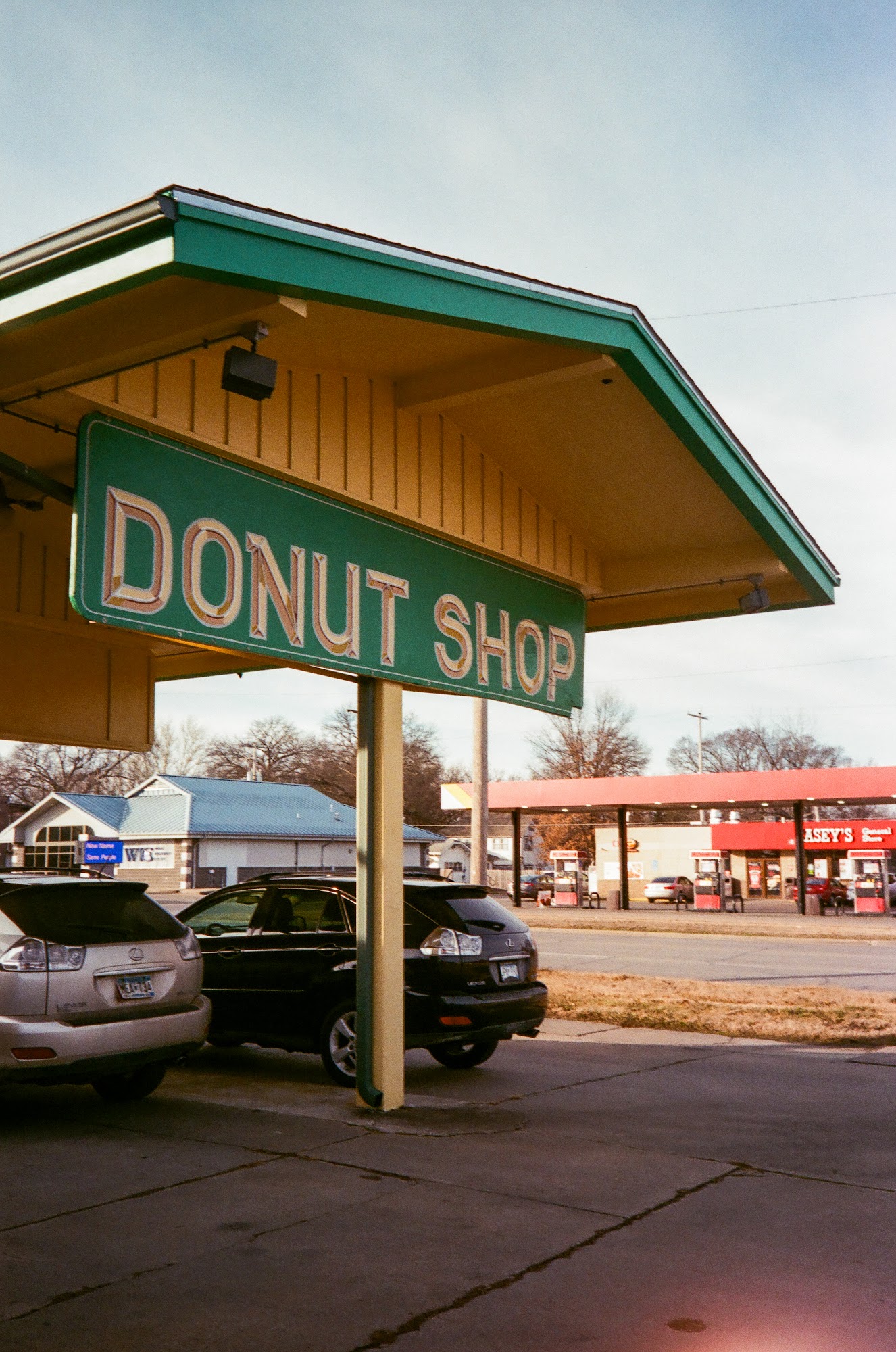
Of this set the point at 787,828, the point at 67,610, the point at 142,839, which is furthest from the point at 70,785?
the point at 67,610

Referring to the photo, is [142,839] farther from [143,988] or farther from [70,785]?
[143,988]

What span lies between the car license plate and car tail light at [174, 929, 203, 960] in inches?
16.0

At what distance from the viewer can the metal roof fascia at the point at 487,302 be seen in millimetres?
5312

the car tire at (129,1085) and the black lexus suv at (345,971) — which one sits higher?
the black lexus suv at (345,971)

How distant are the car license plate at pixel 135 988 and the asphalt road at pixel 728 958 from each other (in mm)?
12894

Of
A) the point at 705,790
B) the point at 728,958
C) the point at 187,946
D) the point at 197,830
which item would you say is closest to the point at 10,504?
the point at 187,946

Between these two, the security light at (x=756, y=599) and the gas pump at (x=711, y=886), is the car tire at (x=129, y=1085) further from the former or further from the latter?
the gas pump at (x=711, y=886)

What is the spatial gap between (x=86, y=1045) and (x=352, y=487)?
4034mm

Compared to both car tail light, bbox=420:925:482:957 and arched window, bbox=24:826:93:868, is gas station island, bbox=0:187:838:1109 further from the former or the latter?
arched window, bbox=24:826:93:868

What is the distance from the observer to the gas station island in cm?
574

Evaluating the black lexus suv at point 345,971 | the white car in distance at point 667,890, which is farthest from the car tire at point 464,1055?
the white car in distance at point 667,890

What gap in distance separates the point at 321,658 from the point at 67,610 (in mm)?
3559

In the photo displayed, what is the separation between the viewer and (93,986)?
7.59m

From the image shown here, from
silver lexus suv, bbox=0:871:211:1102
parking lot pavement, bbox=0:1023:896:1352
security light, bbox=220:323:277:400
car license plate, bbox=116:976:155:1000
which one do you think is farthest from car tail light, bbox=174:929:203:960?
security light, bbox=220:323:277:400
